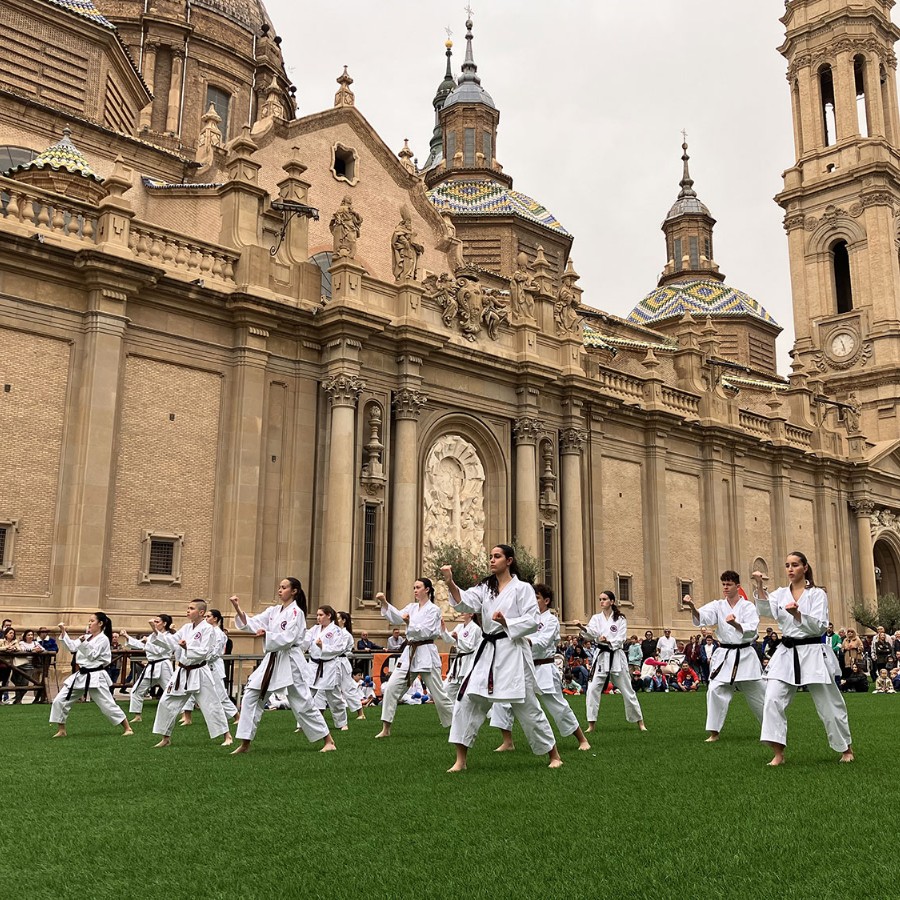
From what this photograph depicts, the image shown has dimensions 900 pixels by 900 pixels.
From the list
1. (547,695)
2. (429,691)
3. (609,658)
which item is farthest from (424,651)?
(547,695)

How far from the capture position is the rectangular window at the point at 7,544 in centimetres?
2016

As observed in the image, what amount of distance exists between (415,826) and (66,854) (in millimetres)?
2399

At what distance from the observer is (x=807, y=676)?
10.4 meters

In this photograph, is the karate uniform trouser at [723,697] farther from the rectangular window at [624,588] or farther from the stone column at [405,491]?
the rectangular window at [624,588]

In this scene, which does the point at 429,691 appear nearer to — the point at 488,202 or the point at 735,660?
the point at 735,660

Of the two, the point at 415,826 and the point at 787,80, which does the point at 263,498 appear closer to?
the point at 415,826

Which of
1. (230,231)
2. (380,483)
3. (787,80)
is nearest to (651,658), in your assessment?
(380,483)

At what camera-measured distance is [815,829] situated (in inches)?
262

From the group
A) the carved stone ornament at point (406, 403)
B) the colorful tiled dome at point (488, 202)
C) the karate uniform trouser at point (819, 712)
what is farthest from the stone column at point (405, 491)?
the colorful tiled dome at point (488, 202)

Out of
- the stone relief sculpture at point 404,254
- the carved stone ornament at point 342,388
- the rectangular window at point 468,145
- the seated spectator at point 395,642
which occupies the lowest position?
the seated spectator at point 395,642

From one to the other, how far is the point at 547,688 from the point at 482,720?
5.33ft

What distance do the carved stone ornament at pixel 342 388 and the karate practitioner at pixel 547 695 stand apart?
14.5 m

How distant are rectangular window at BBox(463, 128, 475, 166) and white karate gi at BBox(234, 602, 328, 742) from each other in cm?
4024

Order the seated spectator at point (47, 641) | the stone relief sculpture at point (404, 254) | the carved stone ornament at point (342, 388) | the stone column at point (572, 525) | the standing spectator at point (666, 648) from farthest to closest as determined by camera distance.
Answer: the stone column at point (572, 525), the standing spectator at point (666, 648), the stone relief sculpture at point (404, 254), the carved stone ornament at point (342, 388), the seated spectator at point (47, 641)
